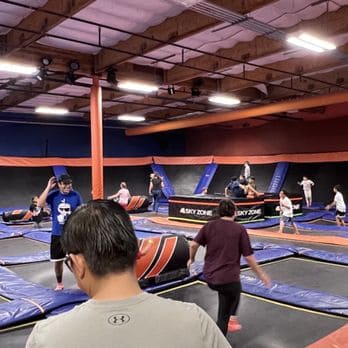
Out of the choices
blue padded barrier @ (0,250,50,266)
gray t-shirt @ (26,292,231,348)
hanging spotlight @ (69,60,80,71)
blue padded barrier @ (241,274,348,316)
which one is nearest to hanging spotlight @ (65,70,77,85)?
hanging spotlight @ (69,60,80,71)

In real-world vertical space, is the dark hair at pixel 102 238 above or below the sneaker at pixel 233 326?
above

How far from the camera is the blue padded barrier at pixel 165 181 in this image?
16672mm

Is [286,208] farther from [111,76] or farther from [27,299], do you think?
[27,299]

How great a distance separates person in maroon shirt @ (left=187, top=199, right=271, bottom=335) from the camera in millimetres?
3115

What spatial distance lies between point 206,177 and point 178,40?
395 inches

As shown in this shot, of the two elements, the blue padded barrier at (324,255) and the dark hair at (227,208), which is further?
the blue padded barrier at (324,255)

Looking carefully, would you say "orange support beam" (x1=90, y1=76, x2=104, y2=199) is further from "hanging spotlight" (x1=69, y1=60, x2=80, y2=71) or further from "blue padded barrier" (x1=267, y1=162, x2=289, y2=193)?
"blue padded barrier" (x1=267, y1=162, x2=289, y2=193)

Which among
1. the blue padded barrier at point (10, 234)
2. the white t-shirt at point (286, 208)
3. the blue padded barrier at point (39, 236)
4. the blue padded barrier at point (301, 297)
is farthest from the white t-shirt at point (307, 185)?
the blue padded barrier at point (10, 234)

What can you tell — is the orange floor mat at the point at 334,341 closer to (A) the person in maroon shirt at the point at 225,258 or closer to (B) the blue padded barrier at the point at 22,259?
(A) the person in maroon shirt at the point at 225,258

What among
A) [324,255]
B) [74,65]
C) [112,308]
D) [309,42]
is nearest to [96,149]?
[74,65]

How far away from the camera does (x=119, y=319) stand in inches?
32.2

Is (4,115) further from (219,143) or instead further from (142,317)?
(142,317)

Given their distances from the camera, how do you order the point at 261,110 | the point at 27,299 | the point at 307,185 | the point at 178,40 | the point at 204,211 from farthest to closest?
the point at 307,185 → the point at 261,110 → the point at 204,211 → the point at 178,40 → the point at 27,299

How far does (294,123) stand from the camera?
16.0 m
